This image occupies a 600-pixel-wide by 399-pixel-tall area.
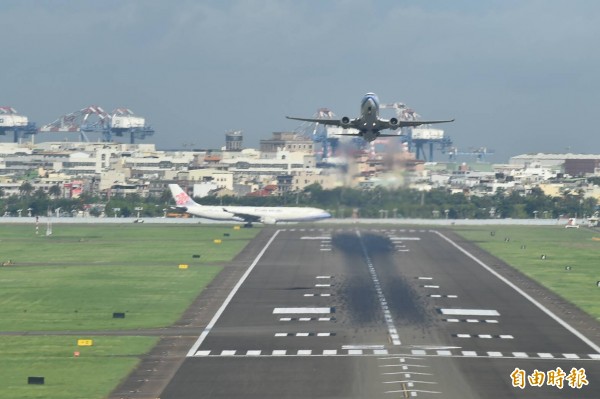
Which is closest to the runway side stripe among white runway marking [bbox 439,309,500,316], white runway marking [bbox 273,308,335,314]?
white runway marking [bbox 273,308,335,314]

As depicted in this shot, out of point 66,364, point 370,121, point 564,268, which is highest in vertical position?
point 370,121

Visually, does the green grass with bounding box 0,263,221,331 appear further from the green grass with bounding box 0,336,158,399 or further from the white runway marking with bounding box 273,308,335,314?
the white runway marking with bounding box 273,308,335,314

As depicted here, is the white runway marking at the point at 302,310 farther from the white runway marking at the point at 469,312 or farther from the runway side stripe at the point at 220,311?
the white runway marking at the point at 469,312

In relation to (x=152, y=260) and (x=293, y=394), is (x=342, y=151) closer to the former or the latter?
(x=152, y=260)

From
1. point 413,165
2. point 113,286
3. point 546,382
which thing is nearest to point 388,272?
point 113,286

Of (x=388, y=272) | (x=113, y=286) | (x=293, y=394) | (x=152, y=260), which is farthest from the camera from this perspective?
(x=152, y=260)

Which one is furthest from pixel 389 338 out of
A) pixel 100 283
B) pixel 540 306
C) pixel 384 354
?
pixel 100 283

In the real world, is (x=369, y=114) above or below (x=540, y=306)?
above

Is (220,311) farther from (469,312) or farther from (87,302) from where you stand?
(469,312)
